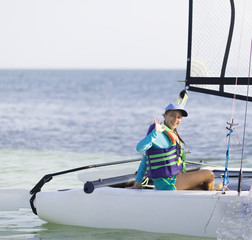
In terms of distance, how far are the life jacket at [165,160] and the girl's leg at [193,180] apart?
0.14m

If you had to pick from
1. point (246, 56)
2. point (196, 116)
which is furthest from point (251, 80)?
point (196, 116)

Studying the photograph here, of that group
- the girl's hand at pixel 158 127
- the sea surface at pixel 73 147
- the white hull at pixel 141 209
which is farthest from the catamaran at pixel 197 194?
the girl's hand at pixel 158 127

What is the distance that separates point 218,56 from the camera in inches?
202

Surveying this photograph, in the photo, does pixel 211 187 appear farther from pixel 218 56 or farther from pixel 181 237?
pixel 218 56

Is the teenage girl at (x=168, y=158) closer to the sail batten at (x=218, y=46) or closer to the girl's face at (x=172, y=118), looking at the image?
the girl's face at (x=172, y=118)

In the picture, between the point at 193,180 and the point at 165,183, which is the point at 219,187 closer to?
the point at 193,180

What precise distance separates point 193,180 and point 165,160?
0.36 meters

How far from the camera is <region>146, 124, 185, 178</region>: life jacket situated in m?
4.19

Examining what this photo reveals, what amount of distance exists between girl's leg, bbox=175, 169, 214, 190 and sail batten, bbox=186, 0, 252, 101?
81cm

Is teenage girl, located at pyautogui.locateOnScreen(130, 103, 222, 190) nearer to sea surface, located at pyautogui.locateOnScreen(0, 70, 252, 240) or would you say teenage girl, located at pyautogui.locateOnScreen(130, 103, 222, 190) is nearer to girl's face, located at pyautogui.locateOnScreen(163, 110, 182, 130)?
girl's face, located at pyautogui.locateOnScreen(163, 110, 182, 130)

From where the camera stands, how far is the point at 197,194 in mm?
4242

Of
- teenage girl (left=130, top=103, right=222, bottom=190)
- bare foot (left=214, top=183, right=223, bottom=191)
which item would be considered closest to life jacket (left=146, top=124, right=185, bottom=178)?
teenage girl (left=130, top=103, right=222, bottom=190)

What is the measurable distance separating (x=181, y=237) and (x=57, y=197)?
102 cm

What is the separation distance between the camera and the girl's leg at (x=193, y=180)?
4.43m
